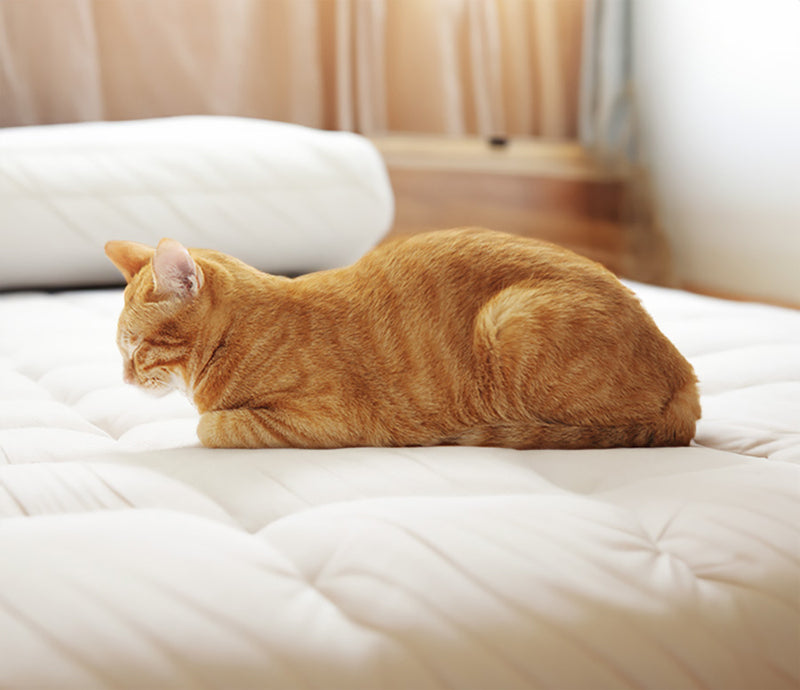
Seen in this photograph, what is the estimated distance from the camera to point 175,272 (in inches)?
32.0

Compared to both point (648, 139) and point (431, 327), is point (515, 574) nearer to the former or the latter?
point (431, 327)

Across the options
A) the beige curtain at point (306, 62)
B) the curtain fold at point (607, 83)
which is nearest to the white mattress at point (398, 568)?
the beige curtain at point (306, 62)

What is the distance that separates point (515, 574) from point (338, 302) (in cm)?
38

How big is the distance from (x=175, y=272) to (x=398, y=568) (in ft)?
1.31

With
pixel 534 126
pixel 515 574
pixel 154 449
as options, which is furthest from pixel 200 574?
pixel 534 126

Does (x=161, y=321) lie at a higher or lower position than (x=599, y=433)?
higher

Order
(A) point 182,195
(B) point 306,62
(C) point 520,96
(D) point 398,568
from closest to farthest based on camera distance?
(D) point 398,568 → (A) point 182,195 → (B) point 306,62 → (C) point 520,96

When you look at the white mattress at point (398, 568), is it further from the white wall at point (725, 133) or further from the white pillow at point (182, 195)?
the white wall at point (725, 133)

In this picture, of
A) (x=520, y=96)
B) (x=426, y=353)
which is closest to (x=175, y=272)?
(x=426, y=353)

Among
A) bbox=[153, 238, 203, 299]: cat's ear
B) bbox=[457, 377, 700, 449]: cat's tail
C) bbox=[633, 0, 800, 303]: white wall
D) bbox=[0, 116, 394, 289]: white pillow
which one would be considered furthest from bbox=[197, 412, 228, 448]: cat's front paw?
bbox=[633, 0, 800, 303]: white wall

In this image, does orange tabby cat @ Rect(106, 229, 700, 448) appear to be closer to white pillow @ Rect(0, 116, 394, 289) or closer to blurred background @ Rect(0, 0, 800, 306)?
white pillow @ Rect(0, 116, 394, 289)

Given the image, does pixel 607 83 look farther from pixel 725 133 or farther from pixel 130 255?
pixel 130 255

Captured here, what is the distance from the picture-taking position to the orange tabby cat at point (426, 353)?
0.79 meters

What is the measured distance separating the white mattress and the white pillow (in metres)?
0.92
